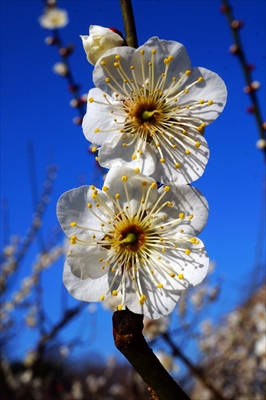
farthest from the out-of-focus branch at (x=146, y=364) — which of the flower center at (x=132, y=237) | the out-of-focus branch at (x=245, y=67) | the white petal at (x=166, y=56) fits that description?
the out-of-focus branch at (x=245, y=67)

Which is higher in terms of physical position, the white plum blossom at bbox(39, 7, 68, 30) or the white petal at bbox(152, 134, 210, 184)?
the white plum blossom at bbox(39, 7, 68, 30)

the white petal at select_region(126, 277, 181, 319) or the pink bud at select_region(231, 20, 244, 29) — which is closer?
the white petal at select_region(126, 277, 181, 319)

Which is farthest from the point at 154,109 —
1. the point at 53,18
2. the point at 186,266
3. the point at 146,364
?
the point at 53,18

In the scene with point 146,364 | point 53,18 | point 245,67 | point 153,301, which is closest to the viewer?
point 146,364

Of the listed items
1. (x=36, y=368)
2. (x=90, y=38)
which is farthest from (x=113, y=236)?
(x=36, y=368)

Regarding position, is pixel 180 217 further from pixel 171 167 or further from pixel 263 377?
pixel 263 377

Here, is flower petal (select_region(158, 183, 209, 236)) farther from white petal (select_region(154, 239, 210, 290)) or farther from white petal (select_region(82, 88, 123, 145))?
white petal (select_region(82, 88, 123, 145))

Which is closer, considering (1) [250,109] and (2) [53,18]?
(1) [250,109]

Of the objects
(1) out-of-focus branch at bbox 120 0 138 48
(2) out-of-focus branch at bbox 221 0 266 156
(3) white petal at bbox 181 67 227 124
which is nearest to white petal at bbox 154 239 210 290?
(3) white petal at bbox 181 67 227 124

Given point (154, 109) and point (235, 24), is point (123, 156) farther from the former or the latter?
point (235, 24)
